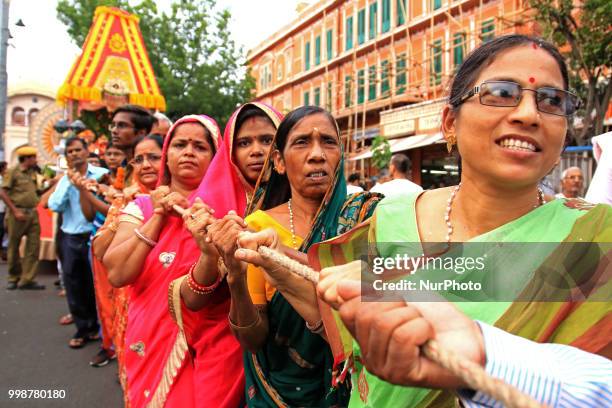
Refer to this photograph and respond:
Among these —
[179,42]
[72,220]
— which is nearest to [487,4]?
[179,42]

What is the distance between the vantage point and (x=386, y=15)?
1767 cm

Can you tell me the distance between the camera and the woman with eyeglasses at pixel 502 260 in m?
0.70

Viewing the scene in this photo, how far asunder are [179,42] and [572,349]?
19.4 m

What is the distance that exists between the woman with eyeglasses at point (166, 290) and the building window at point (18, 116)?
39256 mm

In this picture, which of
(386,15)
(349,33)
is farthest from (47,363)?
(349,33)

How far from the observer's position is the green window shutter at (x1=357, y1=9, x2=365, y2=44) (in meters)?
19.2

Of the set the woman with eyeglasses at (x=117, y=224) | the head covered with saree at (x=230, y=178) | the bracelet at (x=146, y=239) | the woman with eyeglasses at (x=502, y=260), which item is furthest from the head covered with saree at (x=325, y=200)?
the woman with eyeglasses at (x=117, y=224)

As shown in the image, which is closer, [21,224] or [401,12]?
[21,224]

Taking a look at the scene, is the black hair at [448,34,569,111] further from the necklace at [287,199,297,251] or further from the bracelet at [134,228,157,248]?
the bracelet at [134,228,157,248]

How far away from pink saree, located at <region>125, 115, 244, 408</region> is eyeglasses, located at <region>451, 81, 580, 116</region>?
130cm

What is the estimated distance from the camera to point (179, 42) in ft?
59.4

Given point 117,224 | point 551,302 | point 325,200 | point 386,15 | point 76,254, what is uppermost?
point 386,15

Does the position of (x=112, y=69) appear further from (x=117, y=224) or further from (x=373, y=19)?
A: (x=373, y=19)

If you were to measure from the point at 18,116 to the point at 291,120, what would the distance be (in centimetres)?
4113
